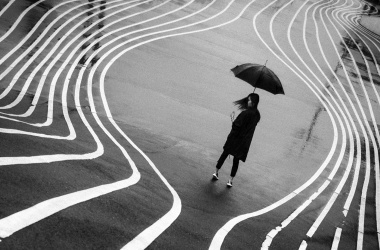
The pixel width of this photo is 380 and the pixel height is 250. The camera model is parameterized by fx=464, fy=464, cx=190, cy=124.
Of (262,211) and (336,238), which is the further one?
(262,211)

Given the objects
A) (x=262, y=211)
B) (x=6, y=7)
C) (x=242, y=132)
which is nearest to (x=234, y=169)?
(x=242, y=132)

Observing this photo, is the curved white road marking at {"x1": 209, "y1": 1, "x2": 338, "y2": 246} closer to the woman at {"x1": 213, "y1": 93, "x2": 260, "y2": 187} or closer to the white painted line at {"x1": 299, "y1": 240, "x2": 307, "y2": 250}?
the white painted line at {"x1": 299, "y1": 240, "x2": 307, "y2": 250}

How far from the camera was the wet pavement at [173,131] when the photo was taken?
6086mm

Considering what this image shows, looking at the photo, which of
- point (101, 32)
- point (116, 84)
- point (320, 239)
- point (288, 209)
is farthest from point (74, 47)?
point (320, 239)

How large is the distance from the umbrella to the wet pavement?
2244 millimetres

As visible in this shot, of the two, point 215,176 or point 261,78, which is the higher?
point 261,78

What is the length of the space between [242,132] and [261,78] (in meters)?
1.27

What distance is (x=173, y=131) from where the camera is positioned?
12.9 metres

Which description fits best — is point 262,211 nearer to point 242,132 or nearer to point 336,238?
point 336,238

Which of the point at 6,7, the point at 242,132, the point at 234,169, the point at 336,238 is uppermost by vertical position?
the point at 242,132

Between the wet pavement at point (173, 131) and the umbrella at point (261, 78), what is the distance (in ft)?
7.36

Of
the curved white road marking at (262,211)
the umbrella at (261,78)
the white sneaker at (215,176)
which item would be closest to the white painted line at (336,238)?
the curved white road marking at (262,211)

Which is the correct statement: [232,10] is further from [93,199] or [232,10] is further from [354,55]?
[93,199]

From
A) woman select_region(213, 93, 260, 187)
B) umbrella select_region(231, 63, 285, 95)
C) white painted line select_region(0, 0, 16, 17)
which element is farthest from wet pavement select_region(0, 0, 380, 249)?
umbrella select_region(231, 63, 285, 95)
